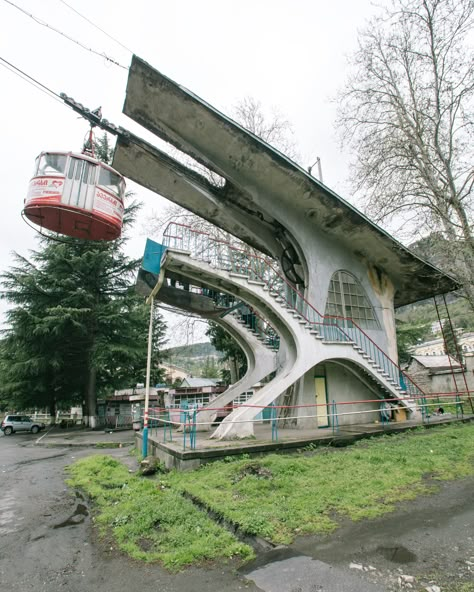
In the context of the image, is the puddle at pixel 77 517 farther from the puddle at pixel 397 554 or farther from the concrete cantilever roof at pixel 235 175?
the concrete cantilever roof at pixel 235 175

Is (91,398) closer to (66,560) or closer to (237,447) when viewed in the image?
(237,447)

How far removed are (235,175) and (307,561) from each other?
11899 mm

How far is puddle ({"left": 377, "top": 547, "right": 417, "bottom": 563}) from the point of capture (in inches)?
154

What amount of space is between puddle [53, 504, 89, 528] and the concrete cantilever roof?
1082 cm

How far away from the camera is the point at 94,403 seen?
28.8 meters

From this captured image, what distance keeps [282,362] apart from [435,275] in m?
8.21

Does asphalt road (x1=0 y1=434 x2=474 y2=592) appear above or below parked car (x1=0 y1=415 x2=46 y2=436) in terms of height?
below

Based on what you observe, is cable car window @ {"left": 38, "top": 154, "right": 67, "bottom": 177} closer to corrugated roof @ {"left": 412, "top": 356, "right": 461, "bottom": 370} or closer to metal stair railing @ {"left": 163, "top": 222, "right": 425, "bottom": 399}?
metal stair railing @ {"left": 163, "top": 222, "right": 425, "bottom": 399}

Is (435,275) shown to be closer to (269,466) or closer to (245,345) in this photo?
(245,345)

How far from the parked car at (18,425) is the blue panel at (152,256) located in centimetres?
2427

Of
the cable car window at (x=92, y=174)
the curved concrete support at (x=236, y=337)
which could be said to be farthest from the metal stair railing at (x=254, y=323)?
the cable car window at (x=92, y=174)

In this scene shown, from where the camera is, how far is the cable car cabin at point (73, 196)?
332 inches

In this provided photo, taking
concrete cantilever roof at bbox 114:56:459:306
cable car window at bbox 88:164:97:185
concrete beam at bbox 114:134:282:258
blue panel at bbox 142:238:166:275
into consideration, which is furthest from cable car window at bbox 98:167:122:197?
concrete beam at bbox 114:134:282:258

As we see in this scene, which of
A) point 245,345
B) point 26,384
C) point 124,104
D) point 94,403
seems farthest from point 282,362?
point 26,384
